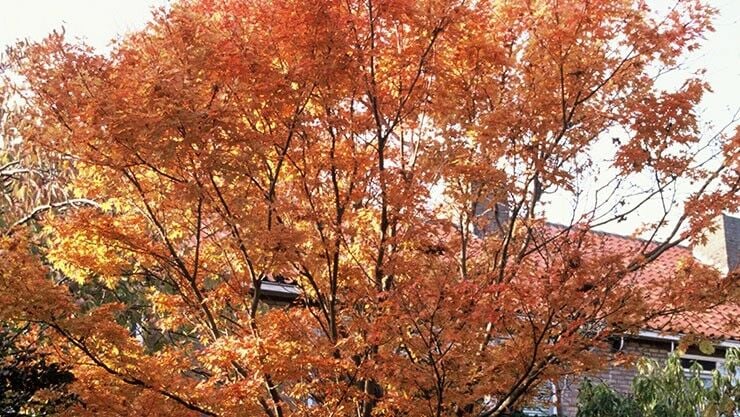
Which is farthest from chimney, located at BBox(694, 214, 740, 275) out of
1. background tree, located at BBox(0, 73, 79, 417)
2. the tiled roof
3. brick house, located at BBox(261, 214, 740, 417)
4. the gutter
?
background tree, located at BBox(0, 73, 79, 417)

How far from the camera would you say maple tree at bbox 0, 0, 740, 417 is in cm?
705

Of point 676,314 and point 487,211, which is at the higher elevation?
point 487,211

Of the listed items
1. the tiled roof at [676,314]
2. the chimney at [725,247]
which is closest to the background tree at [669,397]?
the tiled roof at [676,314]

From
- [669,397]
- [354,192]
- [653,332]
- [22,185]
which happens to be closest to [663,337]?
[653,332]

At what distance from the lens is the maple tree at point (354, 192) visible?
7.05 metres

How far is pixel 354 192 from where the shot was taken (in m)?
8.23

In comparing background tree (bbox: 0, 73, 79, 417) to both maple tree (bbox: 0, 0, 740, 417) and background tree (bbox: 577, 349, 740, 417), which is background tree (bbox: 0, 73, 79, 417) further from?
background tree (bbox: 577, 349, 740, 417)

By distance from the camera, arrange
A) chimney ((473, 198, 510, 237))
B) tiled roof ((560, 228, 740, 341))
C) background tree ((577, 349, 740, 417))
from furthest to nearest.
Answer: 1. background tree ((577, 349, 740, 417))
2. chimney ((473, 198, 510, 237))
3. tiled roof ((560, 228, 740, 341))

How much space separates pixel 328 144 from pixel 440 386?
2486 millimetres

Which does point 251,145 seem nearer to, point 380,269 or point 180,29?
point 180,29

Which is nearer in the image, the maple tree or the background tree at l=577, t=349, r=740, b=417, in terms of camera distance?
the maple tree

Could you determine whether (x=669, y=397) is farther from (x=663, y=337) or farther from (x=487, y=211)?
(x=487, y=211)

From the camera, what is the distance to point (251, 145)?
698 centimetres

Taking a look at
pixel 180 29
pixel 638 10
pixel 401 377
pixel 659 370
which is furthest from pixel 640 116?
pixel 659 370
